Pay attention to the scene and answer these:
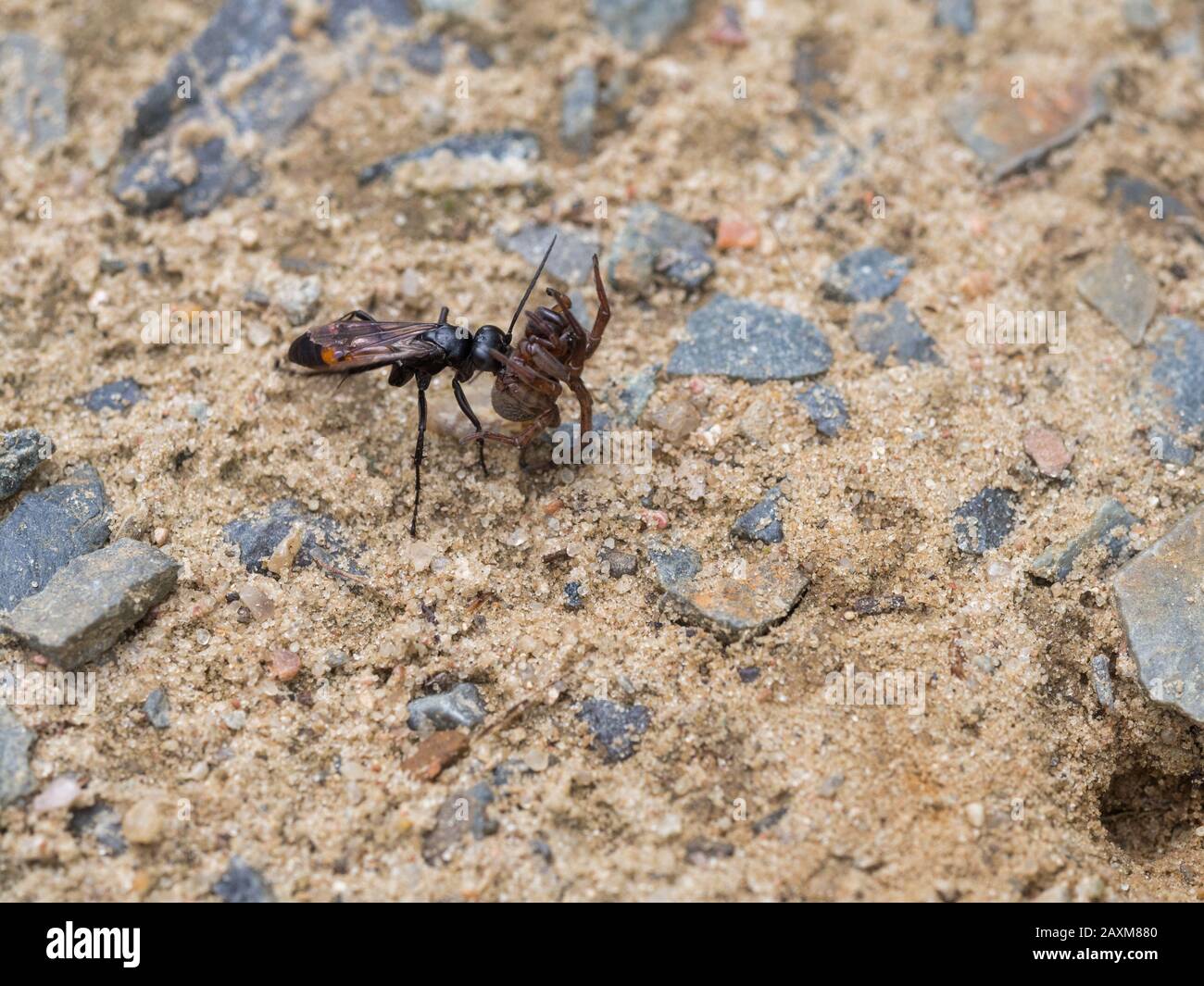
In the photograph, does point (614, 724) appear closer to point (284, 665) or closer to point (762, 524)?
point (762, 524)

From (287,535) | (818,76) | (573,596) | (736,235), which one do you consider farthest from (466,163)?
(573,596)

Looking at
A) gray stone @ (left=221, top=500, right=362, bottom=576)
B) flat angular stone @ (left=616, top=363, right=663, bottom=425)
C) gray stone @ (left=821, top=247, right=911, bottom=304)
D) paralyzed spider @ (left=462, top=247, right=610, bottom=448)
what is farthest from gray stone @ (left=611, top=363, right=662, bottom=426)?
gray stone @ (left=221, top=500, right=362, bottom=576)

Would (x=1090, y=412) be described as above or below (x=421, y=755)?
above

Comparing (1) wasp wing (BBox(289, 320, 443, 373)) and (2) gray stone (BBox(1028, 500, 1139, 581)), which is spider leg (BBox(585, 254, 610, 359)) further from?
(2) gray stone (BBox(1028, 500, 1139, 581))

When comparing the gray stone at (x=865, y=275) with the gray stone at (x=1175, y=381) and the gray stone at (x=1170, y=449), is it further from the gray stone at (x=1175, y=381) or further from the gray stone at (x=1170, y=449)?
the gray stone at (x=1170, y=449)

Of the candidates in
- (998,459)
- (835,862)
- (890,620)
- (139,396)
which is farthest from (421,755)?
(998,459)

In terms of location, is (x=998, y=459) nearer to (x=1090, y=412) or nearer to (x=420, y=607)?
(x=1090, y=412)
